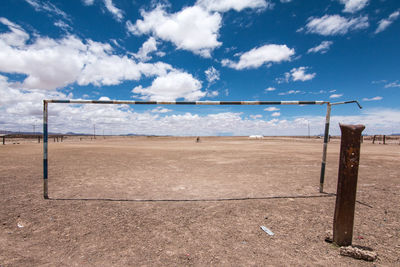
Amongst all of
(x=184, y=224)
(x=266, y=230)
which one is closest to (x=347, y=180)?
(x=266, y=230)

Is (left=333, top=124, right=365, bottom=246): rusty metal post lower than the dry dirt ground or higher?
higher

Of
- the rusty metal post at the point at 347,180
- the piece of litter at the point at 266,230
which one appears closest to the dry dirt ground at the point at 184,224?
the piece of litter at the point at 266,230

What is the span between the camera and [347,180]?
10.3ft

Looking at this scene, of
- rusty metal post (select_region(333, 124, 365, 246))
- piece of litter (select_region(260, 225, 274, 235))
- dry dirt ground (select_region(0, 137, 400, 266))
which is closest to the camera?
dry dirt ground (select_region(0, 137, 400, 266))

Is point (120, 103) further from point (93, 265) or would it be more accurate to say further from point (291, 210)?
point (291, 210)

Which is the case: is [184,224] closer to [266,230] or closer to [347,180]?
[266,230]

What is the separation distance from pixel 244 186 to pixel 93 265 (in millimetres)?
5420

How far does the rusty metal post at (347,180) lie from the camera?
312 centimetres

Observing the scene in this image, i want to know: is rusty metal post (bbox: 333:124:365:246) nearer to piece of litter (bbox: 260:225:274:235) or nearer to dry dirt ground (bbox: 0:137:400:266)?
dry dirt ground (bbox: 0:137:400:266)

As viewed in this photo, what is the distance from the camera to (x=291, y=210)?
489 centimetres

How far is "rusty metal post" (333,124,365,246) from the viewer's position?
3123 millimetres

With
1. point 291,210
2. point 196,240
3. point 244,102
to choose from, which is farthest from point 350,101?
point 196,240

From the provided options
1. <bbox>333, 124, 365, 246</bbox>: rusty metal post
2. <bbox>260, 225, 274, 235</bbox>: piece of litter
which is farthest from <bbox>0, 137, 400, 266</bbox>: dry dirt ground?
<bbox>333, 124, 365, 246</bbox>: rusty metal post

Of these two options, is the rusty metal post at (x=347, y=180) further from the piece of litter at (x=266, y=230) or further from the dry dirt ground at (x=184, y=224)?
the piece of litter at (x=266, y=230)
